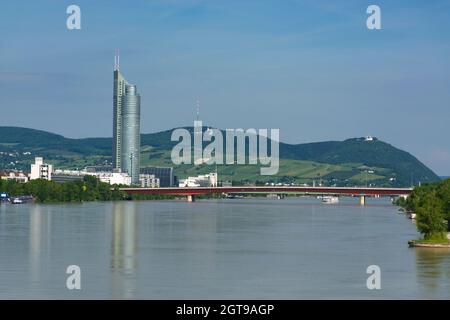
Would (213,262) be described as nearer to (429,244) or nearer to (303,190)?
(429,244)

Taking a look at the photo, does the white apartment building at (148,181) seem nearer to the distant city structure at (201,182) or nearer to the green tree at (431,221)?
the distant city structure at (201,182)

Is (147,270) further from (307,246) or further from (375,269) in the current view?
(307,246)

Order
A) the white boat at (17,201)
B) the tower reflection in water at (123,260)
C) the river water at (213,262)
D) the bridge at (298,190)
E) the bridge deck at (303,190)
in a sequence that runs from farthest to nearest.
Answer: the bridge at (298,190)
the bridge deck at (303,190)
the white boat at (17,201)
the tower reflection in water at (123,260)
the river water at (213,262)

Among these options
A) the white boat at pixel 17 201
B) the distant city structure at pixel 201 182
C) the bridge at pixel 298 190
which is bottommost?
the white boat at pixel 17 201

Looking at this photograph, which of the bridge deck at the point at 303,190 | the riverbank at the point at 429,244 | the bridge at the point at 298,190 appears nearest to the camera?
the riverbank at the point at 429,244

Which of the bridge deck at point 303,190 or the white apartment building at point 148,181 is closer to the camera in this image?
the bridge deck at point 303,190

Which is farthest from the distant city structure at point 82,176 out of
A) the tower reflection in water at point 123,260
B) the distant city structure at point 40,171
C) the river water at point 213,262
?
the river water at point 213,262

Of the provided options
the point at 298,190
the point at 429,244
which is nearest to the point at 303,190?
the point at 298,190

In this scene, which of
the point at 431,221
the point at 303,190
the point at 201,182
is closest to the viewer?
the point at 431,221
